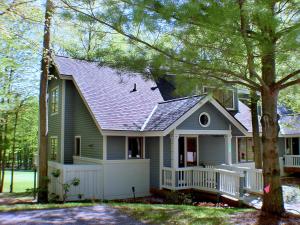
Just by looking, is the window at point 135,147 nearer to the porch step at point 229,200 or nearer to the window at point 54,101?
the porch step at point 229,200

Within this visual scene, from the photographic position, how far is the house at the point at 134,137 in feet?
45.1

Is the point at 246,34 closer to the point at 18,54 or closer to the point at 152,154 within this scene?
the point at 152,154

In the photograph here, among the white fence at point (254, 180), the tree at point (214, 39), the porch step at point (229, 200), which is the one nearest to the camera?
the tree at point (214, 39)

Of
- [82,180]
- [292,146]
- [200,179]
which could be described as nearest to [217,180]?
[200,179]

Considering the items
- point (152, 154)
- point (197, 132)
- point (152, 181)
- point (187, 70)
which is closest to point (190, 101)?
point (197, 132)

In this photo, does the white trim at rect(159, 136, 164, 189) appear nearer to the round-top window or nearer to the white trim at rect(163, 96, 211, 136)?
the white trim at rect(163, 96, 211, 136)

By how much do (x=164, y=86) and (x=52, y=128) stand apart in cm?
679

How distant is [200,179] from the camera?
1387 centimetres

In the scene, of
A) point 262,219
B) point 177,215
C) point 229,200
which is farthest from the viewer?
point 229,200

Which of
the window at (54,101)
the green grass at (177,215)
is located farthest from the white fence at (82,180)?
the window at (54,101)

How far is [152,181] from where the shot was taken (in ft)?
48.7

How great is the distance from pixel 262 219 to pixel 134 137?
8.09 metres

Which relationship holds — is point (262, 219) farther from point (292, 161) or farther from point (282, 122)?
point (282, 122)

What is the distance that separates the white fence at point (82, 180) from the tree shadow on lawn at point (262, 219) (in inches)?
273
